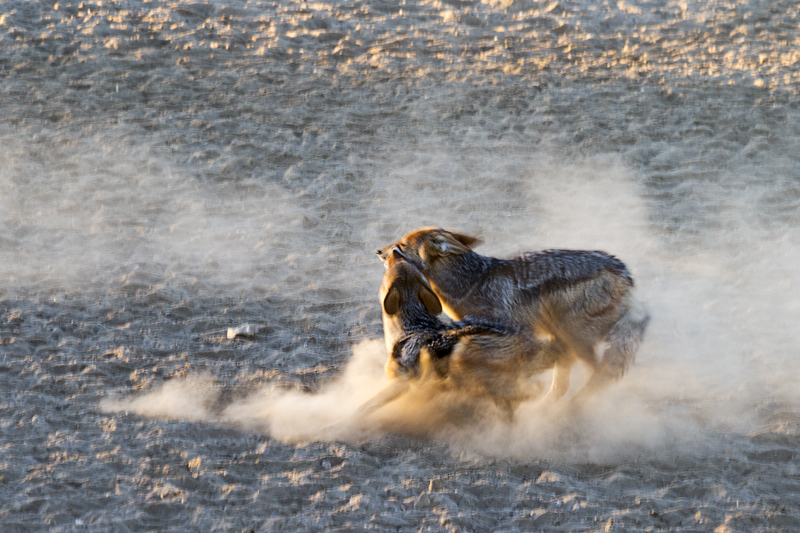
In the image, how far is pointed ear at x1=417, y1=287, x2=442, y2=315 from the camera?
5.52 metres

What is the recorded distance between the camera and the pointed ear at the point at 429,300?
18.1 ft

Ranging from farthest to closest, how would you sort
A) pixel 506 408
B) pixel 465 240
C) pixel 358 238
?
pixel 358 238 → pixel 465 240 → pixel 506 408

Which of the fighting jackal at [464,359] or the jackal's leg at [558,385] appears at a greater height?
the fighting jackal at [464,359]

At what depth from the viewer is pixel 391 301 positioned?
543 centimetres

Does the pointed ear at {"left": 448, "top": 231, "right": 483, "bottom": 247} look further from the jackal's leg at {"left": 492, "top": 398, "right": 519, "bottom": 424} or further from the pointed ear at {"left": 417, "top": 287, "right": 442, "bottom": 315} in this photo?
the jackal's leg at {"left": 492, "top": 398, "right": 519, "bottom": 424}

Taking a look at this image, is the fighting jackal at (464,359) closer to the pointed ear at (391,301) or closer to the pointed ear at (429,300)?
the pointed ear at (391,301)

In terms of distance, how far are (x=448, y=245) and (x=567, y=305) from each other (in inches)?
40.3

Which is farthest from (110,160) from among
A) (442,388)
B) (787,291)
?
(787,291)

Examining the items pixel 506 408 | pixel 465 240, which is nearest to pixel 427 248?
pixel 465 240

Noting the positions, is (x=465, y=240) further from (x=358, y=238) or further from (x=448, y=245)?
(x=358, y=238)

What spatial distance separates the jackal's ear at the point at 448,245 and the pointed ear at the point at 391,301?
0.58m

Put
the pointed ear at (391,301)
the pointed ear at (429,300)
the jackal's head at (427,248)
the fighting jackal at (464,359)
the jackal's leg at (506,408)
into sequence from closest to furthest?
1. the fighting jackal at (464,359)
2. the jackal's leg at (506,408)
3. the pointed ear at (391,301)
4. the pointed ear at (429,300)
5. the jackal's head at (427,248)

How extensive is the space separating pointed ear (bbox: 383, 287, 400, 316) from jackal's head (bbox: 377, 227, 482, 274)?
348mm

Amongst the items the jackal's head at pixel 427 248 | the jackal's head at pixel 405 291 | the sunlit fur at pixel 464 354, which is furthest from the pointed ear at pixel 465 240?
the sunlit fur at pixel 464 354
